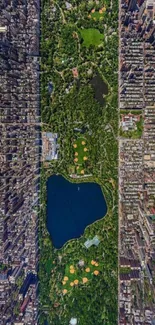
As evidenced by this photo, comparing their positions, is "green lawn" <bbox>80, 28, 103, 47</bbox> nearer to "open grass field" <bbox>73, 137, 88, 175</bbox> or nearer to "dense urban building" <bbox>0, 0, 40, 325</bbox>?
"dense urban building" <bbox>0, 0, 40, 325</bbox>

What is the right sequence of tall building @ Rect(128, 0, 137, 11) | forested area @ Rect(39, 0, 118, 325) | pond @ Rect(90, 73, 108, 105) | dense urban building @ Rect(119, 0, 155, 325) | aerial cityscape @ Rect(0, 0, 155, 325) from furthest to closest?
pond @ Rect(90, 73, 108, 105) → forested area @ Rect(39, 0, 118, 325) → aerial cityscape @ Rect(0, 0, 155, 325) → dense urban building @ Rect(119, 0, 155, 325) → tall building @ Rect(128, 0, 137, 11)

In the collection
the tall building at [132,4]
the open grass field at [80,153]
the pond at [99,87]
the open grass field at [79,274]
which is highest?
the tall building at [132,4]

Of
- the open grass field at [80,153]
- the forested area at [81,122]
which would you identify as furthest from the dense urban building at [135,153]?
the open grass field at [80,153]

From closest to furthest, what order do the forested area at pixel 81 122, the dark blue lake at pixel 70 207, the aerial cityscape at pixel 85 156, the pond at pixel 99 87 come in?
the aerial cityscape at pixel 85 156 < the forested area at pixel 81 122 < the pond at pixel 99 87 < the dark blue lake at pixel 70 207

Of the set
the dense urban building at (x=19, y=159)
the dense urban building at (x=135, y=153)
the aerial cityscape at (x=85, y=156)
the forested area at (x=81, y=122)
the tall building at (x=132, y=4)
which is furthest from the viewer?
the forested area at (x=81, y=122)

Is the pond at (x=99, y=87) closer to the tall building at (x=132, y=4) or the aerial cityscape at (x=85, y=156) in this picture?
Result: the aerial cityscape at (x=85, y=156)

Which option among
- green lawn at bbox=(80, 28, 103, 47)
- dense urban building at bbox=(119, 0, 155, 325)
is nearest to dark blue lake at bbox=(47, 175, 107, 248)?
dense urban building at bbox=(119, 0, 155, 325)

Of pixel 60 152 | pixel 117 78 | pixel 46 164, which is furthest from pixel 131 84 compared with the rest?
pixel 46 164

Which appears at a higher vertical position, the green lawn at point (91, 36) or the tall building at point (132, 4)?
the tall building at point (132, 4)
